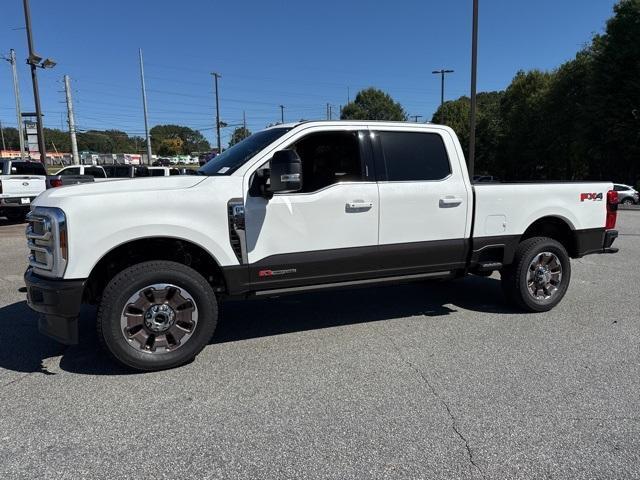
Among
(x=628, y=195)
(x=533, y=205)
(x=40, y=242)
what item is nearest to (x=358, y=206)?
(x=533, y=205)

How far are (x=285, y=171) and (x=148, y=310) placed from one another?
5.10 feet

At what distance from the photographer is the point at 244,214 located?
4.12 metres

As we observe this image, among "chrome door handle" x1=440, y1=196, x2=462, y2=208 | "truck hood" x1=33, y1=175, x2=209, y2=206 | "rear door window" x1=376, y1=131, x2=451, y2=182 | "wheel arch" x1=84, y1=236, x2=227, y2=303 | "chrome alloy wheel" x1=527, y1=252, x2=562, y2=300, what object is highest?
"rear door window" x1=376, y1=131, x2=451, y2=182

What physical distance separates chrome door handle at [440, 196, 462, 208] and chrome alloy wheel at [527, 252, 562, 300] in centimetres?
123

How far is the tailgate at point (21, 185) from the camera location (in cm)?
1395

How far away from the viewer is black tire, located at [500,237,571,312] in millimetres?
5441

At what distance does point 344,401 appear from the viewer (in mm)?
3486

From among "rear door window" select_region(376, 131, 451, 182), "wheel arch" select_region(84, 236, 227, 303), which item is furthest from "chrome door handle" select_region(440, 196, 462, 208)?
"wheel arch" select_region(84, 236, 227, 303)

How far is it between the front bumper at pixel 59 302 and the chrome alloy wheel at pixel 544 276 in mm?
4511

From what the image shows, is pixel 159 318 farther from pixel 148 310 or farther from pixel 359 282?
pixel 359 282

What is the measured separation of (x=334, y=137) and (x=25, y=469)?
134 inches

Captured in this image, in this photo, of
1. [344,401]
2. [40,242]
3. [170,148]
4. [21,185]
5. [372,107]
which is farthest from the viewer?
[170,148]

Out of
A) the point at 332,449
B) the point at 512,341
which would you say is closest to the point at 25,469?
the point at 332,449

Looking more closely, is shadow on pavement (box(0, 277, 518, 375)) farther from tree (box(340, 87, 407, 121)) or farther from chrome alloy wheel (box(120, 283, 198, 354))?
tree (box(340, 87, 407, 121))
